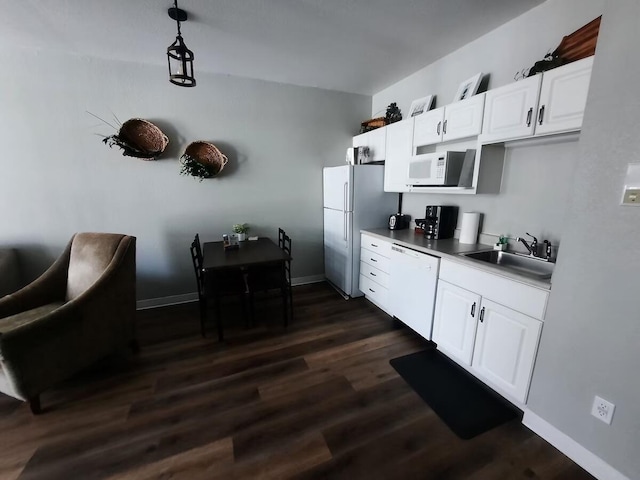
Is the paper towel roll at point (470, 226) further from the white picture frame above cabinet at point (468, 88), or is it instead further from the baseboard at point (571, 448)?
the baseboard at point (571, 448)

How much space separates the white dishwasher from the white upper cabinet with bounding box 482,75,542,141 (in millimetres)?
1035

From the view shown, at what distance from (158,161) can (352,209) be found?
2283 millimetres

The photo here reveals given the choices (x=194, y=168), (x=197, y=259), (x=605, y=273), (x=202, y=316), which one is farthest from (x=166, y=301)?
(x=605, y=273)

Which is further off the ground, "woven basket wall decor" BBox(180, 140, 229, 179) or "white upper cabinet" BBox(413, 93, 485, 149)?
"white upper cabinet" BBox(413, 93, 485, 149)

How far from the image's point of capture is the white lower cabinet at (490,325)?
1581 mm

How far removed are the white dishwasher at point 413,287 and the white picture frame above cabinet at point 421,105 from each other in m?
1.50

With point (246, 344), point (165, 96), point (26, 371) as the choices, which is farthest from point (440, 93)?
point (26, 371)

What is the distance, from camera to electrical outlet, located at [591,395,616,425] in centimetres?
127

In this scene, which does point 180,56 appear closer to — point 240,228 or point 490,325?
point 240,228

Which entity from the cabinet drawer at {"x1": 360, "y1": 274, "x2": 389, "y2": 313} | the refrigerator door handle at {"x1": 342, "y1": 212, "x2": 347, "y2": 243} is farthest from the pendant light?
the cabinet drawer at {"x1": 360, "y1": 274, "x2": 389, "y2": 313}

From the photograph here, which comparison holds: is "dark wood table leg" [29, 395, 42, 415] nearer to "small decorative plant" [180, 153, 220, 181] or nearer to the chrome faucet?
"small decorative plant" [180, 153, 220, 181]

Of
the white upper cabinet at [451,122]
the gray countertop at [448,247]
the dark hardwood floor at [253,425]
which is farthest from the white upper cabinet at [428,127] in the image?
the dark hardwood floor at [253,425]

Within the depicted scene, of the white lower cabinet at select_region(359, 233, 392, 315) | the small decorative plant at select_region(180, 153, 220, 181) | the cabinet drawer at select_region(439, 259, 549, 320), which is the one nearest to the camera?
the cabinet drawer at select_region(439, 259, 549, 320)

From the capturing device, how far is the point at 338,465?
55.4 inches
